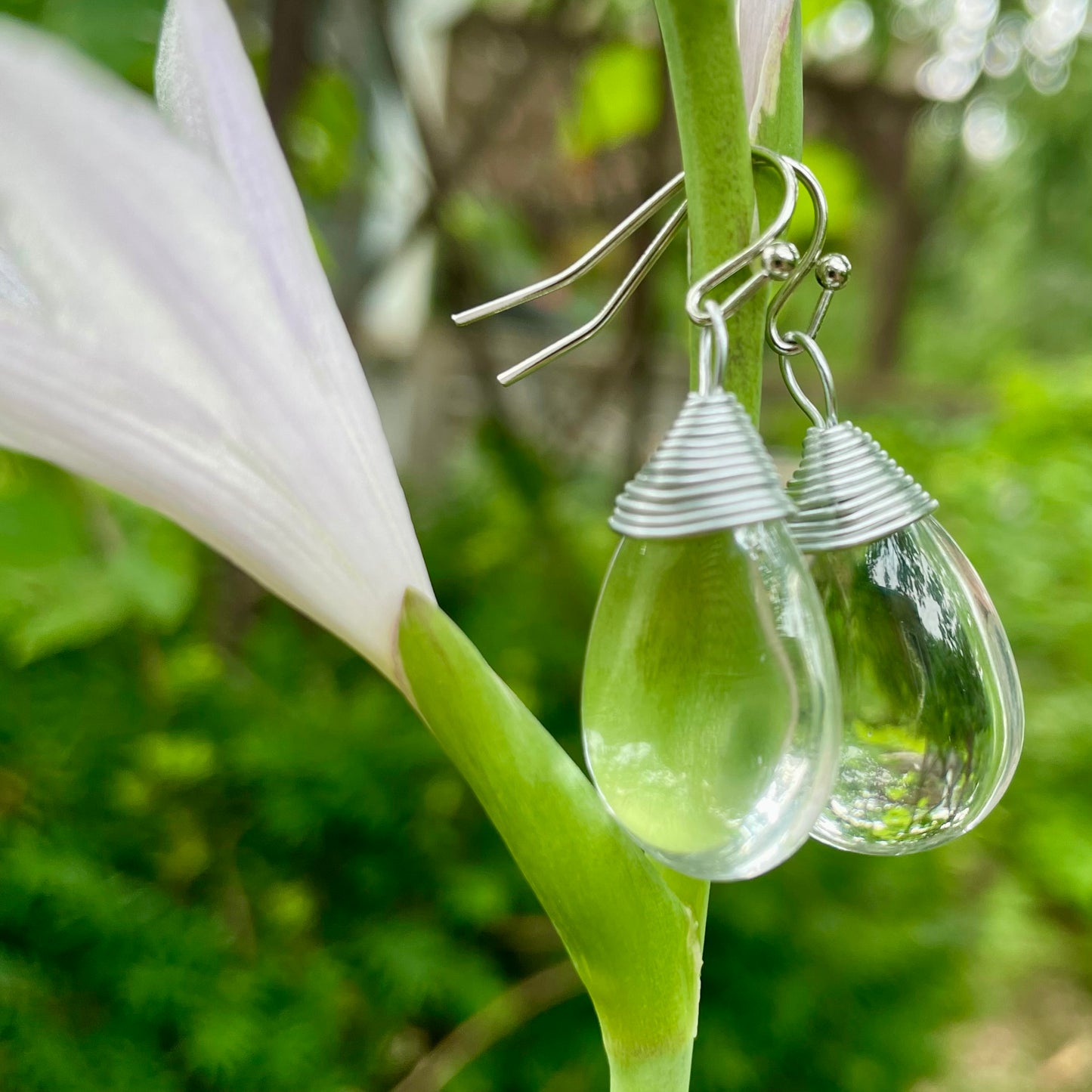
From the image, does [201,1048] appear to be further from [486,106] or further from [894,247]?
[894,247]

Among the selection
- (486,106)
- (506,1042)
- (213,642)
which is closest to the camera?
(506,1042)

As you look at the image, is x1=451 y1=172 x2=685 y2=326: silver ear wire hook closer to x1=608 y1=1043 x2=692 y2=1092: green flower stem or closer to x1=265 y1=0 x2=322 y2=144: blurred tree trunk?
x1=608 y1=1043 x2=692 y2=1092: green flower stem

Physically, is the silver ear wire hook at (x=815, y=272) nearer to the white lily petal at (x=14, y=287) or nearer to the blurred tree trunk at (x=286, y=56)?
the white lily petal at (x=14, y=287)

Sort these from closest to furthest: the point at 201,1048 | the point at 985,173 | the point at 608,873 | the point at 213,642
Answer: the point at 608,873
the point at 201,1048
the point at 213,642
the point at 985,173

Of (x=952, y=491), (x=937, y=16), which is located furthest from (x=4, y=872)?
(x=937, y=16)

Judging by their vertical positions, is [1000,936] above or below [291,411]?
below


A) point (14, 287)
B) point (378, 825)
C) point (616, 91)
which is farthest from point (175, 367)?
point (616, 91)

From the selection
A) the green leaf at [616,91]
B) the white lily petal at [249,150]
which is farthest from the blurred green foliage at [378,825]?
the white lily petal at [249,150]
